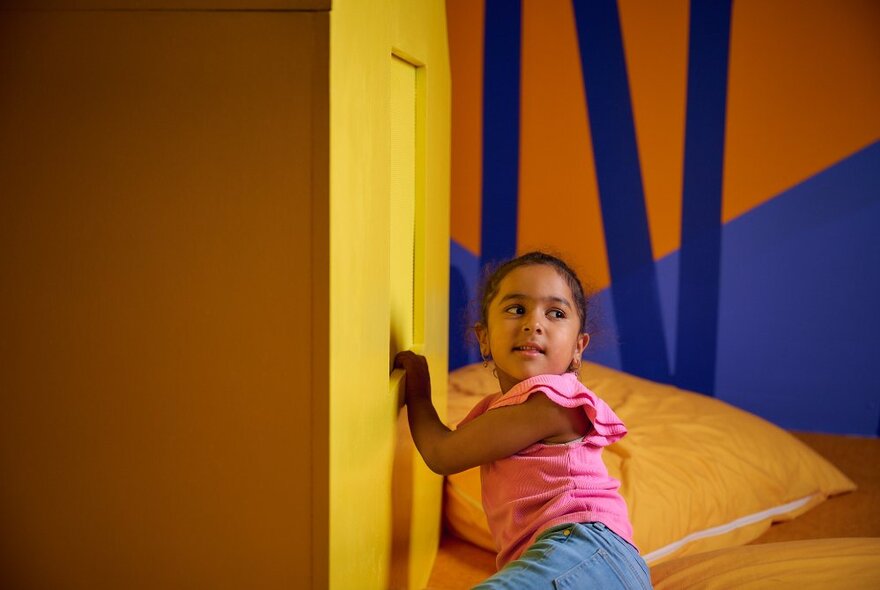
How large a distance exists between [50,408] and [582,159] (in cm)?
236

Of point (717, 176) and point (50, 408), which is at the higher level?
point (717, 176)

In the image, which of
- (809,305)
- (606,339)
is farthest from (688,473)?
(809,305)

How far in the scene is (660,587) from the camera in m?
1.48

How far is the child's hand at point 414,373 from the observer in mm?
1414

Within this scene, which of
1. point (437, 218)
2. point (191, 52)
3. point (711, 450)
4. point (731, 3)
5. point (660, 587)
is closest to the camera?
point (191, 52)

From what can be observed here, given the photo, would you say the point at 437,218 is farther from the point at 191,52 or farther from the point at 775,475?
the point at 775,475

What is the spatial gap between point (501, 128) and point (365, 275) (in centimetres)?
210

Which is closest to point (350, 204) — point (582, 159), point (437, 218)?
point (437, 218)

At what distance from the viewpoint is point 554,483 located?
1.30 m

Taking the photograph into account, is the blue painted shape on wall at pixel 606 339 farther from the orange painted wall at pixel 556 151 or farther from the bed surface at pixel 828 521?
the bed surface at pixel 828 521

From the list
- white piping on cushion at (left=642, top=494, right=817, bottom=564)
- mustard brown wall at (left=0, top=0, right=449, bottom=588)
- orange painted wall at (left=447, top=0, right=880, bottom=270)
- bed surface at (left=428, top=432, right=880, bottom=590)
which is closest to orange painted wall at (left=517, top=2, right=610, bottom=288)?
orange painted wall at (left=447, top=0, right=880, bottom=270)

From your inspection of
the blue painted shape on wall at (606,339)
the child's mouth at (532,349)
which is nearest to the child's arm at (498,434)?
the child's mouth at (532,349)

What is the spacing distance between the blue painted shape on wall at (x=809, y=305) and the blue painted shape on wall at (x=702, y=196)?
42mm

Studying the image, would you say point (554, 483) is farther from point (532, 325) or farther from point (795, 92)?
point (795, 92)
